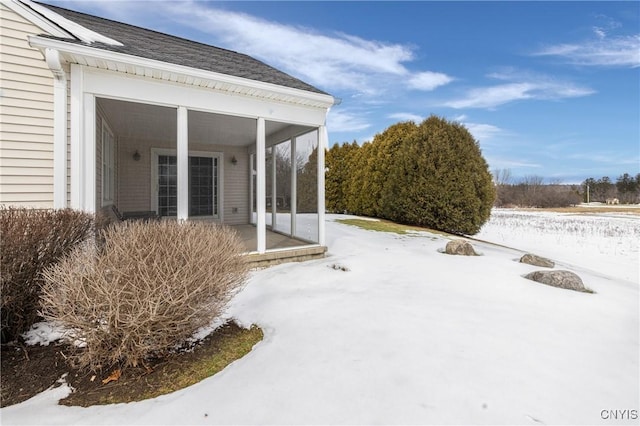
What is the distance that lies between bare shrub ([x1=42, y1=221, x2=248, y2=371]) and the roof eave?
2.55 m

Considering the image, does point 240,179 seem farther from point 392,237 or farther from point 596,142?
point 596,142

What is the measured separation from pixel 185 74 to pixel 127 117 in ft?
7.61

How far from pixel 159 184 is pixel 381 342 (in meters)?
7.65

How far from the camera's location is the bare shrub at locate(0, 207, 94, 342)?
2547 mm

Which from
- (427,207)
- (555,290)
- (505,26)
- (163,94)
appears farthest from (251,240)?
(505,26)

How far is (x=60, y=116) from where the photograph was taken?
3979 mm

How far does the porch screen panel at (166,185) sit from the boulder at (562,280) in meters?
8.43

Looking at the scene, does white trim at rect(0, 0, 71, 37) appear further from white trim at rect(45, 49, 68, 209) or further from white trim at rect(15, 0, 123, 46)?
white trim at rect(45, 49, 68, 209)

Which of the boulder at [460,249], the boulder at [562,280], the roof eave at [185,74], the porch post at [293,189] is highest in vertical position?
the roof eave at [185,74]

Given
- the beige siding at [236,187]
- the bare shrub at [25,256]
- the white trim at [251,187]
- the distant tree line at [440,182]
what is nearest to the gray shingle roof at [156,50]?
the bare shrub at [25,256]

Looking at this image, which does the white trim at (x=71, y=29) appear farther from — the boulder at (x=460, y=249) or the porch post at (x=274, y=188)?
the boulder at (x=460, y=249)

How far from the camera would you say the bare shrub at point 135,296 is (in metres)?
2.19

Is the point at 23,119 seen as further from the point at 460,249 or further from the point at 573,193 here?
the point at 573,193

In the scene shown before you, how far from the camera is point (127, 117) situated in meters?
5.88
